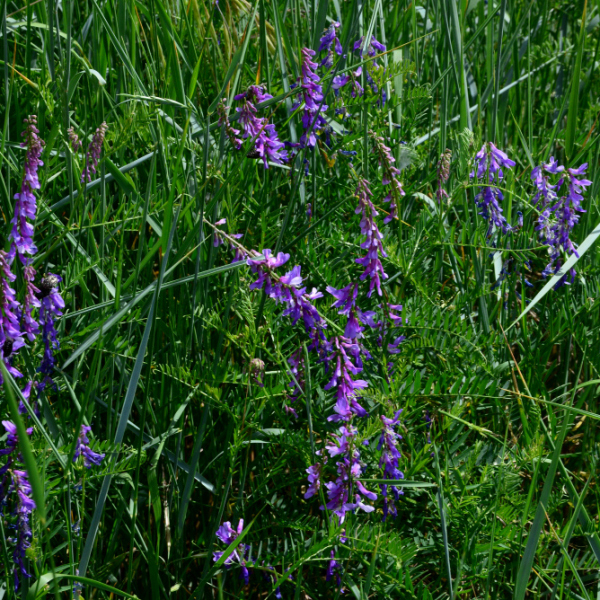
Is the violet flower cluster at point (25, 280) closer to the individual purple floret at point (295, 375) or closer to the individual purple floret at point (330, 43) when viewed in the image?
the individual purple floret at point (295, 375)

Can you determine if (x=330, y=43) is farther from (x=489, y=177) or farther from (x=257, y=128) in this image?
(x=489, y=177)

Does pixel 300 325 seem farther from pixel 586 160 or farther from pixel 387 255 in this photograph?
pixel 586 160

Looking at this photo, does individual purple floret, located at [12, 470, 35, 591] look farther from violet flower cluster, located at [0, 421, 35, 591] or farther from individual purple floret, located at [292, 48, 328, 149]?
individual purple floret, located at [292, 48, 328, 149]

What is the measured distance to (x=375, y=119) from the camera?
150 centimetres

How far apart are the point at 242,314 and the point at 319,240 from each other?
38 centimetres

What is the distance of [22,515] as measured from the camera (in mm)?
1046

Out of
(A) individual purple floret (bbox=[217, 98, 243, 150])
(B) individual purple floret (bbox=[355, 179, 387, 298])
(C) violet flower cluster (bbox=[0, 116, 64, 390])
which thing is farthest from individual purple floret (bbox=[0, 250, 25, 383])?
(B) individual purple floret (bbox=[355, 179, 387, 298])

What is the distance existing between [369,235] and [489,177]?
46cm

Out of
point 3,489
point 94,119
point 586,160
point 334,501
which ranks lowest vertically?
point 334,501

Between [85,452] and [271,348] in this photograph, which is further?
[271,348]

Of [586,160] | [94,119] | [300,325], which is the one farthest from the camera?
[586,160]

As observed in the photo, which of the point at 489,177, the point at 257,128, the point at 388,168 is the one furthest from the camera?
the point at 489,177

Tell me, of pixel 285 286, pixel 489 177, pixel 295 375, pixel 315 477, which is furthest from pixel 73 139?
pixel 489 177

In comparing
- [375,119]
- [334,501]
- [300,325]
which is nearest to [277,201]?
[375,119]
